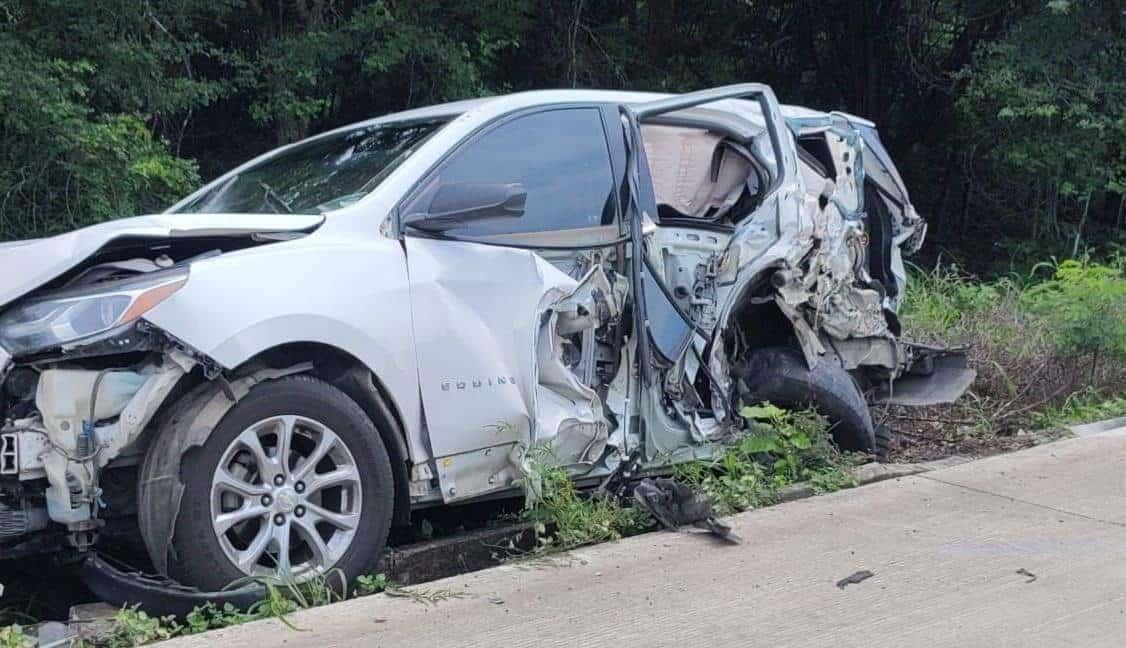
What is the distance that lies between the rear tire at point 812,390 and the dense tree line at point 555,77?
5402mm

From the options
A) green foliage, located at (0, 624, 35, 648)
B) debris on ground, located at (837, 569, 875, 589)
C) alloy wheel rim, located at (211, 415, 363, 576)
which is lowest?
debris on ground, located at (837, 569, 875, 589)

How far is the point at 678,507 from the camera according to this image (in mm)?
4520

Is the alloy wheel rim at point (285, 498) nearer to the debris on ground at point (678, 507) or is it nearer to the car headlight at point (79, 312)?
the car headlight at point (79, 312)

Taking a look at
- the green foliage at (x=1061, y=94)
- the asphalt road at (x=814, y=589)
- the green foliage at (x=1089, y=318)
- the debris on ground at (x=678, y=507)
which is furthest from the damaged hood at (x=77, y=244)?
the green foliage at (x=1061, y=94)

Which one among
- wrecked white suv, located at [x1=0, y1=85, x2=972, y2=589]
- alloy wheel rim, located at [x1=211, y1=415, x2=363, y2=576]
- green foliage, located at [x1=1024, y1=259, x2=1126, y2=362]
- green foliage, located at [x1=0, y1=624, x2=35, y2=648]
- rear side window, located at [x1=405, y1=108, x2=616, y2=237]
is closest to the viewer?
green foliage, located at [x1=0, y1=624, x2=35, y2=648]

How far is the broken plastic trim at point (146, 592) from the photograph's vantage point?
3.41 meters

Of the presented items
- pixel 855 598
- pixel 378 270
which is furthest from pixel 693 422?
pixel 378 270

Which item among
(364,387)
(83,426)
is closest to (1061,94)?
(364,387)

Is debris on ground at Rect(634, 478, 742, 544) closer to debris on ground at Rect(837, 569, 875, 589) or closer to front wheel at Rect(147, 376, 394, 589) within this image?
debris on ground at Rect(837, 569, 875, 589)

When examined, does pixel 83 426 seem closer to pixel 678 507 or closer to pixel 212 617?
pixel 212 617

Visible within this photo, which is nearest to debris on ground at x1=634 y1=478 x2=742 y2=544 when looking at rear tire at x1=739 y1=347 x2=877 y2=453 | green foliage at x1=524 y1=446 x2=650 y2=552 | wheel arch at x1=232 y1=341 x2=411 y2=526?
green foliage at x1=524 y1=446 x2=650 y2=552

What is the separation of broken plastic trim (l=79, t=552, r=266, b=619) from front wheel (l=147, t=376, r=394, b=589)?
55mm

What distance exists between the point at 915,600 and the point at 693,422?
1.50m

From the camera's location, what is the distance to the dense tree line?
8164mm
